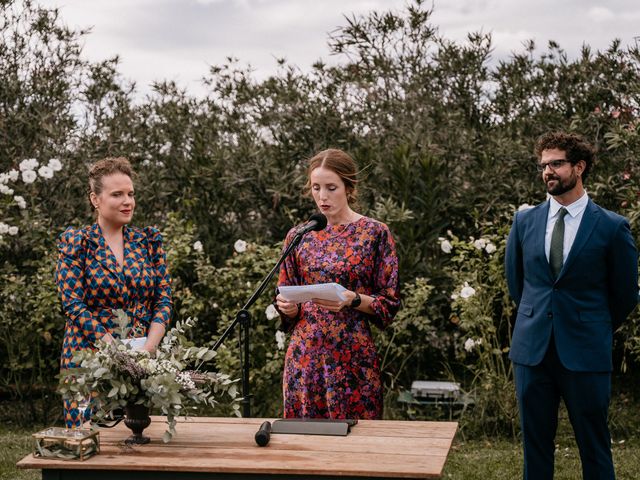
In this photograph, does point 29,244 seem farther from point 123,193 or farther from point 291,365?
point 291,365

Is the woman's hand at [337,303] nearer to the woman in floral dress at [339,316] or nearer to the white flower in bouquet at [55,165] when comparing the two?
the woman in floral dress at [339,316]

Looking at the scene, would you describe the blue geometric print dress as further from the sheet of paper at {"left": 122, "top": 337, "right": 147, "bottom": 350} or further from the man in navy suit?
the man in navy suit

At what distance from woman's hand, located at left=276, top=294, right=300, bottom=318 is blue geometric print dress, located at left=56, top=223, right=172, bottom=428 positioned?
59cm

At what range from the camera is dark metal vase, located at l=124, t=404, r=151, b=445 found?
341cm

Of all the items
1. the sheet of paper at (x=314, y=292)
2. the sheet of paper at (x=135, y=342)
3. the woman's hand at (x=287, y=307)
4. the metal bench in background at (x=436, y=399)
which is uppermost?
the sheet of paper at (x=314, y=292)

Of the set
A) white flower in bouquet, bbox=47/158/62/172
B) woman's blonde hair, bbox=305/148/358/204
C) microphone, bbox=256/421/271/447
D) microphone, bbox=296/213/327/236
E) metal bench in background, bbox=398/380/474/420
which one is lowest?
metal bench in background, bbox=398/380/474/420

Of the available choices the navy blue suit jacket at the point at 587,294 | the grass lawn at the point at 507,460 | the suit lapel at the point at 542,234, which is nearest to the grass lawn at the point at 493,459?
the grass lawn at the point at 507,460

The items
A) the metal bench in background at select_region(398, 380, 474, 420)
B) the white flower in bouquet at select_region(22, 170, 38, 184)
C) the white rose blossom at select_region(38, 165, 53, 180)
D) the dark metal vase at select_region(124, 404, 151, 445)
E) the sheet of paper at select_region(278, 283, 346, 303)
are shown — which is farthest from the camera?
the white rose blossom at select_region(38, 165, 53, 180)

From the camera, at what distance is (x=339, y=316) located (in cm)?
412

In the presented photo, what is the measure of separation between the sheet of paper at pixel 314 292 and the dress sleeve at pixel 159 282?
776mm

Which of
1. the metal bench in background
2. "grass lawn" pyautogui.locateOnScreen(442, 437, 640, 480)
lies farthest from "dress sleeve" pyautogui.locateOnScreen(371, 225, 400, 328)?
the metal bench in background

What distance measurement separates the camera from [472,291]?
6070mm

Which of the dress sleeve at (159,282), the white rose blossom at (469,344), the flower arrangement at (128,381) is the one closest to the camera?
the flower arrangement at (128,381)

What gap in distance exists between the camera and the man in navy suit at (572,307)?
13.0ft
